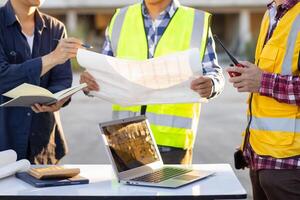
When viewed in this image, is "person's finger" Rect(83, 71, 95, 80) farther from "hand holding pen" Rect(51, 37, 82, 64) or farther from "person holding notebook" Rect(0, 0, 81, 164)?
"person holding notebook" Rect(0, 0, 81, 164)

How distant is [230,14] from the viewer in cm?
3938

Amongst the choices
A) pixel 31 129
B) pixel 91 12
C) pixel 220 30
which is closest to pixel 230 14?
pixel 220 30

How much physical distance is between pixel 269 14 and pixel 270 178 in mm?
857

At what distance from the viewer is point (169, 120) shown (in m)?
3.64

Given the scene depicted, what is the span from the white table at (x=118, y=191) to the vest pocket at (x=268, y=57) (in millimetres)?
597

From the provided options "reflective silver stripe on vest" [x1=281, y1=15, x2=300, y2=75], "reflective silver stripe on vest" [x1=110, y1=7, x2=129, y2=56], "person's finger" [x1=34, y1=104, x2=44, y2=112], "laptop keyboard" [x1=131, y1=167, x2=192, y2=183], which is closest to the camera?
"reflective silver stripe on vest" [x1=281, y1=15, x2=300, y2=75]

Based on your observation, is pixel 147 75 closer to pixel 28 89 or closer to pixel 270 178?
pixel 28 89

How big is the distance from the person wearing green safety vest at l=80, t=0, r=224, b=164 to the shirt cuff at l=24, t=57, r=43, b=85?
444mm

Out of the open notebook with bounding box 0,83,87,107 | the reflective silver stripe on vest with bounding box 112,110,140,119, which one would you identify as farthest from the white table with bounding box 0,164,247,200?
the reflective silver stripe on vest with bounding box 112,110,140,119

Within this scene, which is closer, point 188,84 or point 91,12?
point 188,84

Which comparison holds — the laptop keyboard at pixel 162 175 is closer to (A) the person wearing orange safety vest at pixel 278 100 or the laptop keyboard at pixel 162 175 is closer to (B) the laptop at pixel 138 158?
(B) the laptop at pixel 138 158

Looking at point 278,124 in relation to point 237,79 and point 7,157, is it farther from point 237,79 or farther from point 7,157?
point 7,157

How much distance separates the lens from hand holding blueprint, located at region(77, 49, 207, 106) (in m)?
3.28

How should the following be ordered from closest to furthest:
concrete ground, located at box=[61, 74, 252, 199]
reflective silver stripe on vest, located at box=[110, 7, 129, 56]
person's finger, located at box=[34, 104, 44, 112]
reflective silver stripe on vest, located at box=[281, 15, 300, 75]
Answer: reflective silver stripe on vest, located at box=[281, 15, 300, 75], person's finger, located at box=[34, 104, 44, 112], reflective silver stripe on vest, located at box=[110, 7, 129, 56], concrete ground, located at box=[61, 74, 252, 199]
